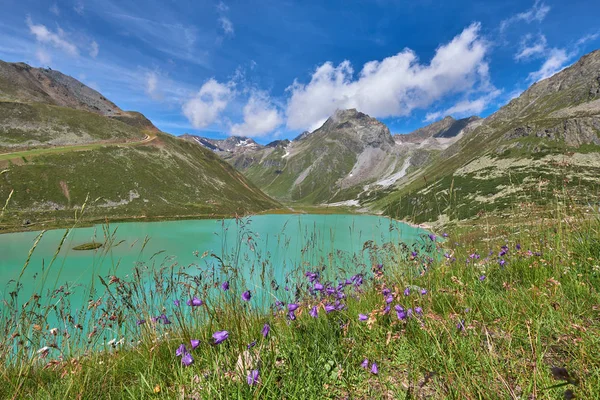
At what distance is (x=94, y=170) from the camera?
320 ft

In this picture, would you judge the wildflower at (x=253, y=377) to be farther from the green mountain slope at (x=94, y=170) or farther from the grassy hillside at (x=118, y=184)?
the green mountain slope at (x=94, y=170)

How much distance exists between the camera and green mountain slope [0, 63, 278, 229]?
80250 millimetres

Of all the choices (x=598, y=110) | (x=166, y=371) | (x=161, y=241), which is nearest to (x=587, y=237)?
(x=166, y=371)

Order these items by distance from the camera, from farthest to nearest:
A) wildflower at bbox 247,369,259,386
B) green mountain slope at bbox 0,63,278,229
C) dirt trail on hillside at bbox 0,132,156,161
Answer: dirt trail on hillside at bbox 0,132,156,161, green mountain slope at bbox 0,63,278,229, wildflower at bbox 247,369,259,386

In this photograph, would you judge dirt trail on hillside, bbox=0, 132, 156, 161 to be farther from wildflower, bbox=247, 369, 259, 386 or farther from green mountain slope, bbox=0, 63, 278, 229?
wildflower, bbox=247, 369, 259, 386

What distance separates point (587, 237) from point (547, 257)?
2.59ft

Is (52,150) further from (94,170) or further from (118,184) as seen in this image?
(118,184)

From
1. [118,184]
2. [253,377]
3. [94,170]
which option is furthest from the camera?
[118,184]

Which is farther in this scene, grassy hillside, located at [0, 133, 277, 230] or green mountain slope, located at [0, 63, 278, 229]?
green mountain slope, located at [0, 63, 278, 229]

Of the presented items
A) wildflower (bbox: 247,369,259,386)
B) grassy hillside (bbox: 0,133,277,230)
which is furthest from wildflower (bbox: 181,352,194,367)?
grassy hillside (bbox: 0,133,277,230)

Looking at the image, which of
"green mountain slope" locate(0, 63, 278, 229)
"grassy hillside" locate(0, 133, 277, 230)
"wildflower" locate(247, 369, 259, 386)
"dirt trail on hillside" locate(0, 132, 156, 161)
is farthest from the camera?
"dirt trail on hillside" locate(0, 132, 156, 161)

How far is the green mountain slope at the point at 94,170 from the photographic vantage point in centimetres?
8025

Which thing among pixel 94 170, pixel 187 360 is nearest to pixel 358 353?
pixel 187 360

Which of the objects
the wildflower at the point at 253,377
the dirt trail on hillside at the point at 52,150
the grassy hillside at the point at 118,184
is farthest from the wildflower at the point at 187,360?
the dirt trail on hillside at the point at 52,150
